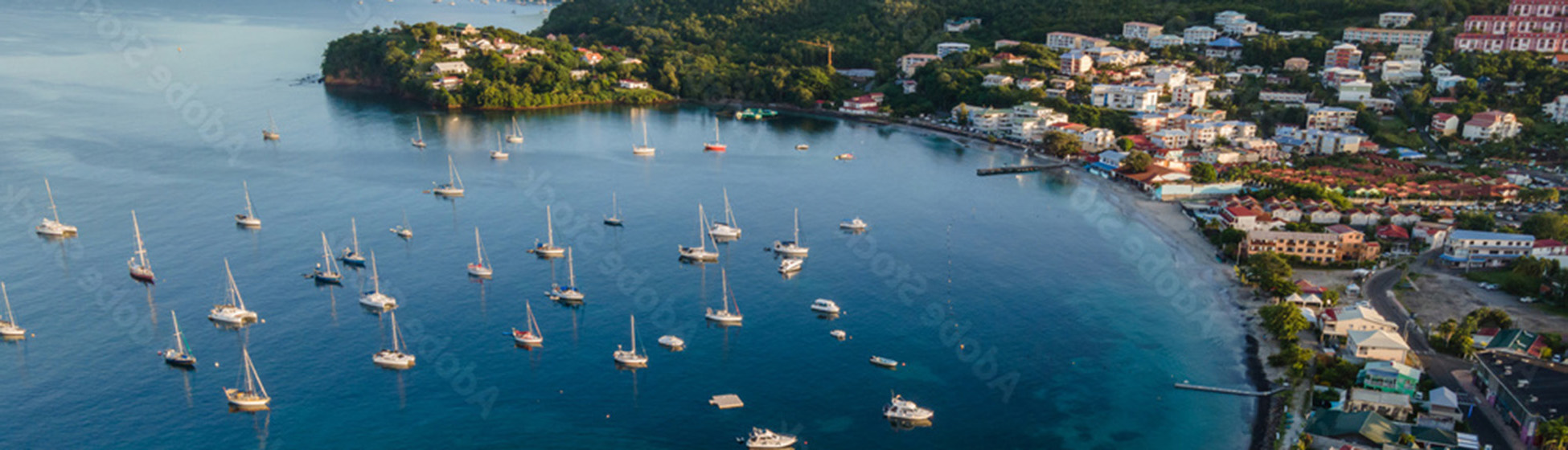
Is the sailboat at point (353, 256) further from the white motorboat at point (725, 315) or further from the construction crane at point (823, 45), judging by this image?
the construction crane at point (823, 45)

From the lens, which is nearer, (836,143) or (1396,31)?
(836,143)

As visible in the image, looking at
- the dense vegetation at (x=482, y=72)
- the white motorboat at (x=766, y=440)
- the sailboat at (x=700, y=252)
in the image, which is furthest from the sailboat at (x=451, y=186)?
the white motorboat at (x=766, y=440)

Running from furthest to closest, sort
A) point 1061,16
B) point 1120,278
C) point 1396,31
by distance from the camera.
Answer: point 1061,16 < point 1396,31 < point 1120,278

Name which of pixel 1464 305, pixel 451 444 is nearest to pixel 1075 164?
pixel 1464 305

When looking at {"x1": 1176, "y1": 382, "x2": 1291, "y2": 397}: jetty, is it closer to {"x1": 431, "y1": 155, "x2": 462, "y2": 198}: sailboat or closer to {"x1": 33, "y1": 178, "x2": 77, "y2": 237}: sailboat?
{"x1": 431, "y1": 155, "x2": 462, "y2": 198}: sailboat

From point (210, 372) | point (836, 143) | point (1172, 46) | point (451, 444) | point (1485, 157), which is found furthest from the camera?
point (1172, 46)

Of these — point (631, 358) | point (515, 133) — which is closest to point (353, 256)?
point (631, 358)

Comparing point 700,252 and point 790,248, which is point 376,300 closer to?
point 700,252

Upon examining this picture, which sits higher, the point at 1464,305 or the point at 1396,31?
the point at 1396,31

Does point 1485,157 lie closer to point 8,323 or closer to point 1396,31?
point 1396,31
